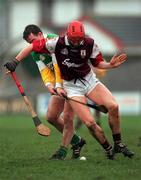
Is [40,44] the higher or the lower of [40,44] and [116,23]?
the higher

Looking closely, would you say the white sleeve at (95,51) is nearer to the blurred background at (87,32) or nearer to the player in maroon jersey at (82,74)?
the player in maroon jersey at (82,74)

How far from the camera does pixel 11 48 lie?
58781 millimetres

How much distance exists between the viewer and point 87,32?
53.4 metres

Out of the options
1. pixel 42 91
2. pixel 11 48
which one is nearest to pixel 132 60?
pixel 11 48

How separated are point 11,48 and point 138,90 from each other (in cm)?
2074

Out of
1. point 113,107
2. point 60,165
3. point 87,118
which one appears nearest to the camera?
point 60,165

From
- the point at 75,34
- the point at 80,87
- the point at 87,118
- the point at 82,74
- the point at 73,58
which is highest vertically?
the point at 75,34

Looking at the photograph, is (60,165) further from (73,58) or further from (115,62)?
(115,62)

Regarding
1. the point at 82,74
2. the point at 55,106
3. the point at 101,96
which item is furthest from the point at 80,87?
the point at 55,106

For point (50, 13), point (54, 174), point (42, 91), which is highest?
point (54, 174)

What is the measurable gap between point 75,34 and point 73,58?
43cm

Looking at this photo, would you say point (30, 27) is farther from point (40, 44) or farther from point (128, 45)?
point (128, 45)

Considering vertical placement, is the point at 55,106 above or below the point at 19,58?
below

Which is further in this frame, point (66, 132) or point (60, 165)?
point (66, 132)
